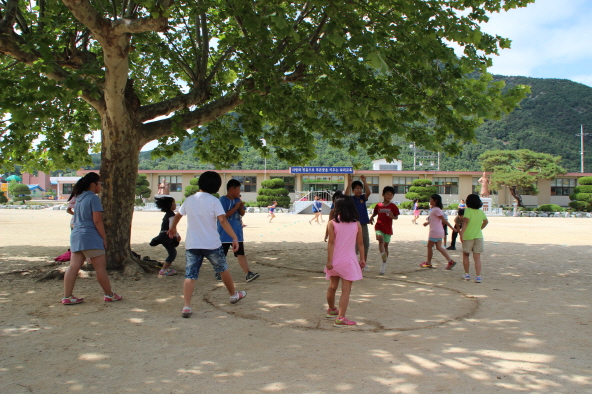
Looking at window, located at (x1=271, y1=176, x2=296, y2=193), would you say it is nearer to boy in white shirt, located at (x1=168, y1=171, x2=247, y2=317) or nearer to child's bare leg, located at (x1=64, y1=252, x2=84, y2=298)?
child's bare leg, located at (x1=64, y1=252, x2=84, y2=298)

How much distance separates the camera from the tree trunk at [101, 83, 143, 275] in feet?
24.8

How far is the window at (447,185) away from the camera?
46.9 m

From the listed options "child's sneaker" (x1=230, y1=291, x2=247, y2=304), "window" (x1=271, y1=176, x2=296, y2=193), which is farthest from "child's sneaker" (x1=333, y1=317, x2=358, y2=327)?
"window" (x1=271, y1=176, x2=296, y2=193)

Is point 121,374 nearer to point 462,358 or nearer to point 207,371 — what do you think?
point 207,371

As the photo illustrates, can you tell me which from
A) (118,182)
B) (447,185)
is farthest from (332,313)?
(447,185)

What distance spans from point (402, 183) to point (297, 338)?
44.8 m

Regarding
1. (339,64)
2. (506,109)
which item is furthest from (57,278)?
(506,109)

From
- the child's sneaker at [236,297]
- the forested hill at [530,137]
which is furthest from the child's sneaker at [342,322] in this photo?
the forested hill at [530,137]

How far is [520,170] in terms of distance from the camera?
42531 millimetres

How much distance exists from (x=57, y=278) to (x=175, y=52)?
5.44 metres

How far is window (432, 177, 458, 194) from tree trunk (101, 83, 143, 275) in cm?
4281

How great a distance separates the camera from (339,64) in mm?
8383

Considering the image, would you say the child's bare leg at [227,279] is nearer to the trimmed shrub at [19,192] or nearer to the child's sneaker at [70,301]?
the child's sneaker at [70,301]

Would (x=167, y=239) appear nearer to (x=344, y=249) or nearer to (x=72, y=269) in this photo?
(x=72, y=269)
